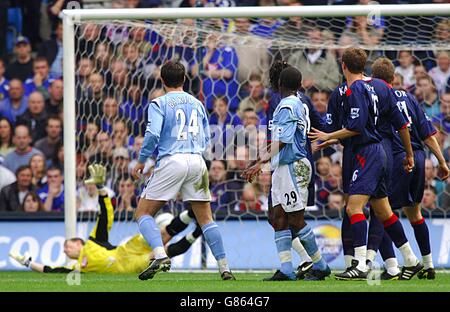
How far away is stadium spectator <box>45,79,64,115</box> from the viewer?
1595cm

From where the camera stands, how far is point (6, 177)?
1480cm

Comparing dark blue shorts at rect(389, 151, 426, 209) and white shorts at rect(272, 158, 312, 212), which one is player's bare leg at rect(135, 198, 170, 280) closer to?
white shorts at rect(272, 158, 312, 212)

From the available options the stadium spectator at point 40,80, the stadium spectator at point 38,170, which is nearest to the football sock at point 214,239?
the stadium spectator at point 38,170

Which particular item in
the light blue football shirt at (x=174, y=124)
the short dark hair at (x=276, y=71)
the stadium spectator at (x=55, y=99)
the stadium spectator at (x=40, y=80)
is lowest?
the stadium spectator at (x=55, y=99)

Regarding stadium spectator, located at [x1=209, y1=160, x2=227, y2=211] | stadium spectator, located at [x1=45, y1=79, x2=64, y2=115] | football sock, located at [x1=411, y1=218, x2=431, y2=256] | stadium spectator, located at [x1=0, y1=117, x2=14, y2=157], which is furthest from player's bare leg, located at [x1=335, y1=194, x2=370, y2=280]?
stadium spectator, located at [x1=45, y1=79, x2=64, y2=115]

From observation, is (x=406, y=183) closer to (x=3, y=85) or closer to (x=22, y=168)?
(x=22, y=168)

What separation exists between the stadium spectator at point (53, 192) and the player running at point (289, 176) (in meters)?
4.99

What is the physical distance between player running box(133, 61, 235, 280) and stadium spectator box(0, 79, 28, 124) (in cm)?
638

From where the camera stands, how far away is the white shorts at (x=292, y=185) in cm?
984

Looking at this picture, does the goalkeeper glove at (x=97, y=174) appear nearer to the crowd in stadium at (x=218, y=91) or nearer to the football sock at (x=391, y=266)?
the crowd in stadium at (x=218, y=91)
